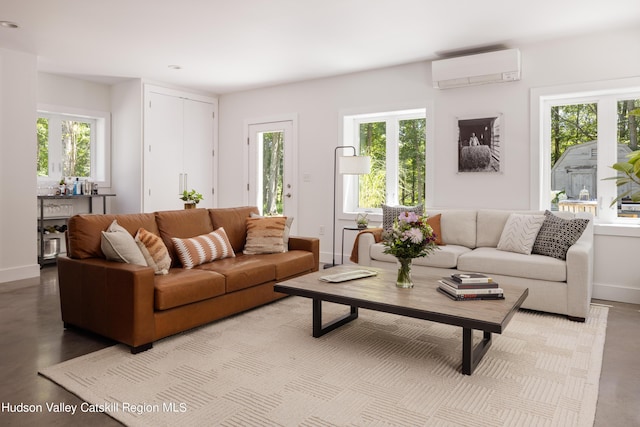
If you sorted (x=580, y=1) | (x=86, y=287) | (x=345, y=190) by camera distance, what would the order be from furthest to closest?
(x=345, y=190), (x=580, y=1), (x=86, y=287)

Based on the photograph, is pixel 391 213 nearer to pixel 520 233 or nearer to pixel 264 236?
pixel 520 233

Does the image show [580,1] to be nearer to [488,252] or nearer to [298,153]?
[488,252]

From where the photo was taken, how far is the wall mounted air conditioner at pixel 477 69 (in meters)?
4.50

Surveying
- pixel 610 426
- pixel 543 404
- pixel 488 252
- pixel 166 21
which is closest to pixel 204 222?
pixel 166 21

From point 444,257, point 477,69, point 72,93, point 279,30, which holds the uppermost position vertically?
point 279,30

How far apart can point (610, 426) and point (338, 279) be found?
173cm

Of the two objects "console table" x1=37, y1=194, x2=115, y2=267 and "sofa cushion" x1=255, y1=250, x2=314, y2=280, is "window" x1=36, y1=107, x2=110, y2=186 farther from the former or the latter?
"sofa cushion" x1=255, y1=250, x2=314, y2=280

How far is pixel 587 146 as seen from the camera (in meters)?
4.52

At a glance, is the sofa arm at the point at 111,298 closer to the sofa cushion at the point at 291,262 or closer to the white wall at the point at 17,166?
the sofa cushion at the point at 291,262

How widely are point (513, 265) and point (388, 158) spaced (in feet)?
8.23

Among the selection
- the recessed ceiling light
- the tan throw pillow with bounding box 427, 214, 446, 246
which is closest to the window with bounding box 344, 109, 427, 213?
the tan throw pillow with bounding box 427, 214, 446, 246

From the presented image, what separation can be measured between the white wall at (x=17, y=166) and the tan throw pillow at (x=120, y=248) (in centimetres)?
275

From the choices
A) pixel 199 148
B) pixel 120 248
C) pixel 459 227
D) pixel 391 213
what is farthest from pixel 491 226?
pixel 199 148

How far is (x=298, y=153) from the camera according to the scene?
251 inches
